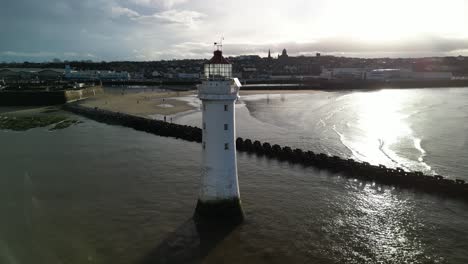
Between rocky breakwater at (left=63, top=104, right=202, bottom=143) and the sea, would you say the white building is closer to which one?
rocky breakwater at (left=63, top=104, right=202, bottom=143)

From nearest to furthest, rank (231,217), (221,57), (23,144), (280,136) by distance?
(221,57)
(231,217)
(23,144)
(280,136)

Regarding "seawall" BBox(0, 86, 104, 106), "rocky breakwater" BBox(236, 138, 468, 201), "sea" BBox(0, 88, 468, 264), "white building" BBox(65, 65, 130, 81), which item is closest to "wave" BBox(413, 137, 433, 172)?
"sea" BBox(0, 88, 468, 264)

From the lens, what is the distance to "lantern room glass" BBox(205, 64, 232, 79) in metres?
10.9

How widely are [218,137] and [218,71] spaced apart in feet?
6.10

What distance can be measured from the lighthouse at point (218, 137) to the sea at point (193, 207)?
980 millimetres

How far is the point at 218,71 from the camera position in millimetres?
10969

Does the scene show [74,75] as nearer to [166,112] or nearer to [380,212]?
[166,112]

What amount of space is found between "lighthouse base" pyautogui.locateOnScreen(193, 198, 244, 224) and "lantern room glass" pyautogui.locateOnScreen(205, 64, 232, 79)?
11.9 feet

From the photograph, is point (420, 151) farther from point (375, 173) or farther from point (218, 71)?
point (218, 71)

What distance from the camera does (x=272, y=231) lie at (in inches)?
463

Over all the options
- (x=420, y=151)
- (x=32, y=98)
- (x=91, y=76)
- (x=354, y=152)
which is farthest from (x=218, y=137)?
(x=91, y=76)

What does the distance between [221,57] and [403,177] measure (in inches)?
388

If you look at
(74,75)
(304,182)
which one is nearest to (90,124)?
(304,182)

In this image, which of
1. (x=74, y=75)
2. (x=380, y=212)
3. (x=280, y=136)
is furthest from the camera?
(x=74, y=75)
